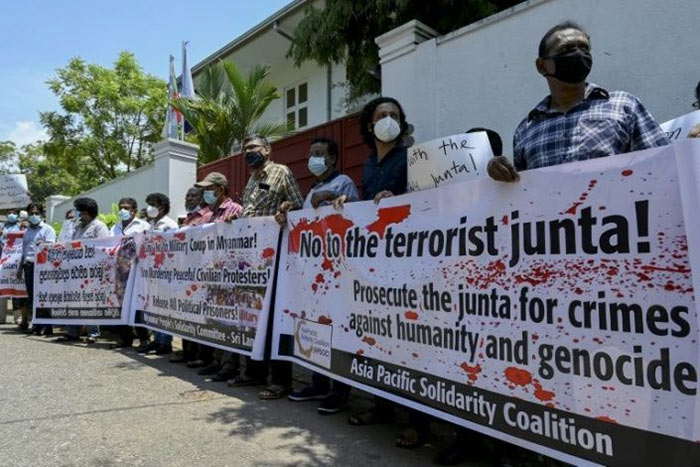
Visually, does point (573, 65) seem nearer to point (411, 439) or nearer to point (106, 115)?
point (411, 439)

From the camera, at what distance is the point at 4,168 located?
3719 cm

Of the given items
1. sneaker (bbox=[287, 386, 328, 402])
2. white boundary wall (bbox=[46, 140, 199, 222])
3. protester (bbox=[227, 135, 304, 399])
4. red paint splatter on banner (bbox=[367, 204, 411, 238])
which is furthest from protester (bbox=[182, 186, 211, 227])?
white boundary wall (bbox=[46, 140, 199, 222])

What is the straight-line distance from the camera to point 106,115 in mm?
22375

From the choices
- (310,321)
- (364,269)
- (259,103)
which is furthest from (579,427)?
(259,103)

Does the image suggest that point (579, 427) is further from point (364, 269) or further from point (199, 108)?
point (199, 108)

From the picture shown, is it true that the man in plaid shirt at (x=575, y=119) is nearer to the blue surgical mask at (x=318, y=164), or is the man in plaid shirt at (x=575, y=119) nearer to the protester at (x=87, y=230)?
the blue surgical mask at (x=318, y=164)

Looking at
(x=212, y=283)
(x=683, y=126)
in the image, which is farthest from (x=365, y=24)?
(x=683, y=126)

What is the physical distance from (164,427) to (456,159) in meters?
2.49

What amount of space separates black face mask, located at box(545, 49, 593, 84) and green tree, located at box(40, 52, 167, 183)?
883 inches

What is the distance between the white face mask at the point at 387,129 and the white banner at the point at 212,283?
1.14 m

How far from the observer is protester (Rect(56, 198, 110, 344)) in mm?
6441

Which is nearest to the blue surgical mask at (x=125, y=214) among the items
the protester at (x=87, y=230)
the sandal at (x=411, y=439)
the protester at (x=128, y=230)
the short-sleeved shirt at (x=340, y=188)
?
the protester at (x=128, y=230)

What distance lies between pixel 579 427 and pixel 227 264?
10.5 ft

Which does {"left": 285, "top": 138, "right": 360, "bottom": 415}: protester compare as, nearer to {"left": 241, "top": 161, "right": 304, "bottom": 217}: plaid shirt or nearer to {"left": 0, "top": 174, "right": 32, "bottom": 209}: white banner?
{"left": 241, "top": 161, "right": 304, "bottom": 217}: plaid shirt
